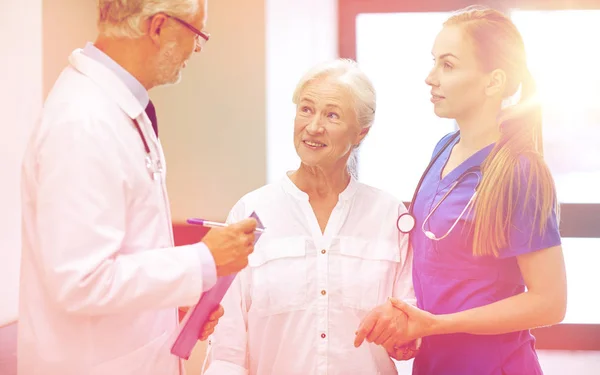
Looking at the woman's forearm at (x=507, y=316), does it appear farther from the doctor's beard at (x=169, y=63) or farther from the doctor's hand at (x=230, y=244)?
the doctor's beard at (x=169, y=63)

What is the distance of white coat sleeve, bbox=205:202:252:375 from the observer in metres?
1.67

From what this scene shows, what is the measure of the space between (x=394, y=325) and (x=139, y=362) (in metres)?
0.62

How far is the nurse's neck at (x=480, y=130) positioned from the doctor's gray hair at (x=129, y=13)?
81 centimetres

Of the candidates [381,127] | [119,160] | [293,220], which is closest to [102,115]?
[119,160]

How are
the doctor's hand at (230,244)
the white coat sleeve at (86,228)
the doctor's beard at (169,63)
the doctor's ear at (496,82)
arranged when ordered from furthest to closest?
1. the doctor's ear at (496,82)
2. the doctor's beard at (169,63)
3. the doctor's hand at (230,244)
4. the white coat sleeve at (86,228)

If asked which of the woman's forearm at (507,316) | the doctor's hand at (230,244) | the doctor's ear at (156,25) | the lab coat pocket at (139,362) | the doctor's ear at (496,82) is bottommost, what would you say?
the lab coat pocket at (139,362)

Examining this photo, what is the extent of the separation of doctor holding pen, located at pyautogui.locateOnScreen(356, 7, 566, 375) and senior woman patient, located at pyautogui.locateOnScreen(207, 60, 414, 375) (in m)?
0.10

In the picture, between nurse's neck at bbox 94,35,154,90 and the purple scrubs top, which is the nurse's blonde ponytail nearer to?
the purple scrubs top

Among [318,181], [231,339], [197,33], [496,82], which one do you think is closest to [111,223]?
[197,33]

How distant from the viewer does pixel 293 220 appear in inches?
69.1

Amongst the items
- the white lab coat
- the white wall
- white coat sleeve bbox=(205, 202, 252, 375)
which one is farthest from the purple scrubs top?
the white wall

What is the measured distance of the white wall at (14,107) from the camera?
3.20m

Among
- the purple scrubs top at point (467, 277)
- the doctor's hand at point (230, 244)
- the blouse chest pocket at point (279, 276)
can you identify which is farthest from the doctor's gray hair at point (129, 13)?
the purple scrubs top at point (467, 277)

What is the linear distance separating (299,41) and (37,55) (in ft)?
4.76
